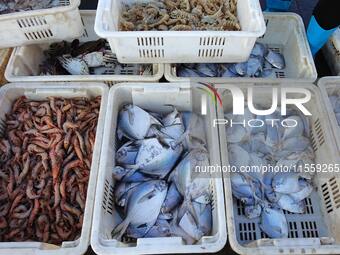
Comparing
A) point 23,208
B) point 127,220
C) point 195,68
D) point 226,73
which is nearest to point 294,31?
point 226,73

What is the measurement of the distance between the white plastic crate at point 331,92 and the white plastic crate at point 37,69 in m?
1.11

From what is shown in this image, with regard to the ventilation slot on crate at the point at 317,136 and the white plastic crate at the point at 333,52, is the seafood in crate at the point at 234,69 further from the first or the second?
the ventilation slot on crate at the point at 317,136

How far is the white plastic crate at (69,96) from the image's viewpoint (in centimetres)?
173

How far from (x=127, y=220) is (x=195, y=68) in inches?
49.3

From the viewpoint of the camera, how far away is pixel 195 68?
2.58 metres

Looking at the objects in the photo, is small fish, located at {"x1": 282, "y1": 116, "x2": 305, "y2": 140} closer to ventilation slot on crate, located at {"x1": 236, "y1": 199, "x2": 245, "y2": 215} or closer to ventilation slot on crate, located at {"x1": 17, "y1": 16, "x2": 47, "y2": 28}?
ventilation slot on crate, located at {"x1": 236, "y1": 199, "x2": 245, "y2": 215}

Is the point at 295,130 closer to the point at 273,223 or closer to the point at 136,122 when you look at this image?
the point at 273,223

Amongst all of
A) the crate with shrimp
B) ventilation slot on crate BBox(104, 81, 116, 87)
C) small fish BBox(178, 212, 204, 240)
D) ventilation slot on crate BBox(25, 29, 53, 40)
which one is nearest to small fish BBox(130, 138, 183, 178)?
small fish BBox(178, 212, 204, 240)

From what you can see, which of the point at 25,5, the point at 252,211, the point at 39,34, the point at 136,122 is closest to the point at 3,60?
the point at 39,34

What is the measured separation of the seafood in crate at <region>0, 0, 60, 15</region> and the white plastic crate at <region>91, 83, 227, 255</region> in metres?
1.02

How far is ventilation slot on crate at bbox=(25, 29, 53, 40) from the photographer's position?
7.86 feet

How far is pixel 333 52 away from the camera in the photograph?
268cm

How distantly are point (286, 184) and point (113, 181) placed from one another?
3.70 feet

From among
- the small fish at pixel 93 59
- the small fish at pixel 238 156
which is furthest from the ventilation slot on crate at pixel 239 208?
the small fish at pixel 93 59
